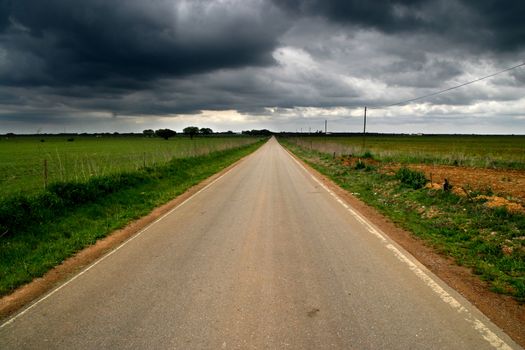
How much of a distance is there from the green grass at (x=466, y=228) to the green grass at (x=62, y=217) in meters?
7.62

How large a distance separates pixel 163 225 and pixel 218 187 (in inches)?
255

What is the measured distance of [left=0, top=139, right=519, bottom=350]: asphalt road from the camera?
360 cm

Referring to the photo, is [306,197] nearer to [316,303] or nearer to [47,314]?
[316,303]

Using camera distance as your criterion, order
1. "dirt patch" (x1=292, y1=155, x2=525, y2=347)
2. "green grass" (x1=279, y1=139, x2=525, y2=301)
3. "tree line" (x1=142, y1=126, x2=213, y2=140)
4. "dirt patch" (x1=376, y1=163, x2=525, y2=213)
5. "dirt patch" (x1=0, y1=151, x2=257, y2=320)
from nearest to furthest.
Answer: "dirt patch" (x1=292, y1=155, x2=525, y2=347) < "dirt patch" (x1=0, y1=151, x2=257, y2=320) < "green grass" (x1=279, y1=139, x2=525, y2=301) < "dirt patch" (x1=376, y1=163, x2=525, y2=213) < "tree line" (x1=142, y1=126, x2=213, y2=140)

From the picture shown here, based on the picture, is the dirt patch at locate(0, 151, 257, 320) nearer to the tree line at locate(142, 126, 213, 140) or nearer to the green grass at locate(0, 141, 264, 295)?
the green grass at locate(0, 141, 264, 295)

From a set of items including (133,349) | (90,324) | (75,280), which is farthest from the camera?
(75,280)

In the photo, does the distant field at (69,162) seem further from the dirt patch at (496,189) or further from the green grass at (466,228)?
the dirt patch at (496,189)

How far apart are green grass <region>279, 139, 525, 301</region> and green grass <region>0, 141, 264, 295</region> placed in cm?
762

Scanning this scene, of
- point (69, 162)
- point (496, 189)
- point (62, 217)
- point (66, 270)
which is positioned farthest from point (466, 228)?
point (69, 162)

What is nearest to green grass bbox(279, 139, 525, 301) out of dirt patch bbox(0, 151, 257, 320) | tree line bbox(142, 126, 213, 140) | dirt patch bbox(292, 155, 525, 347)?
dirt patch bbox(292, 155, 525, 347)

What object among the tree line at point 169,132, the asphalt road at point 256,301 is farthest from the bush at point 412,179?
the tree line at point 169,132

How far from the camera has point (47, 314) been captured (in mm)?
4285

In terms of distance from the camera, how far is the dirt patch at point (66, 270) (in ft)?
15.5

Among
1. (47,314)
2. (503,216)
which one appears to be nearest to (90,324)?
(47,314)
